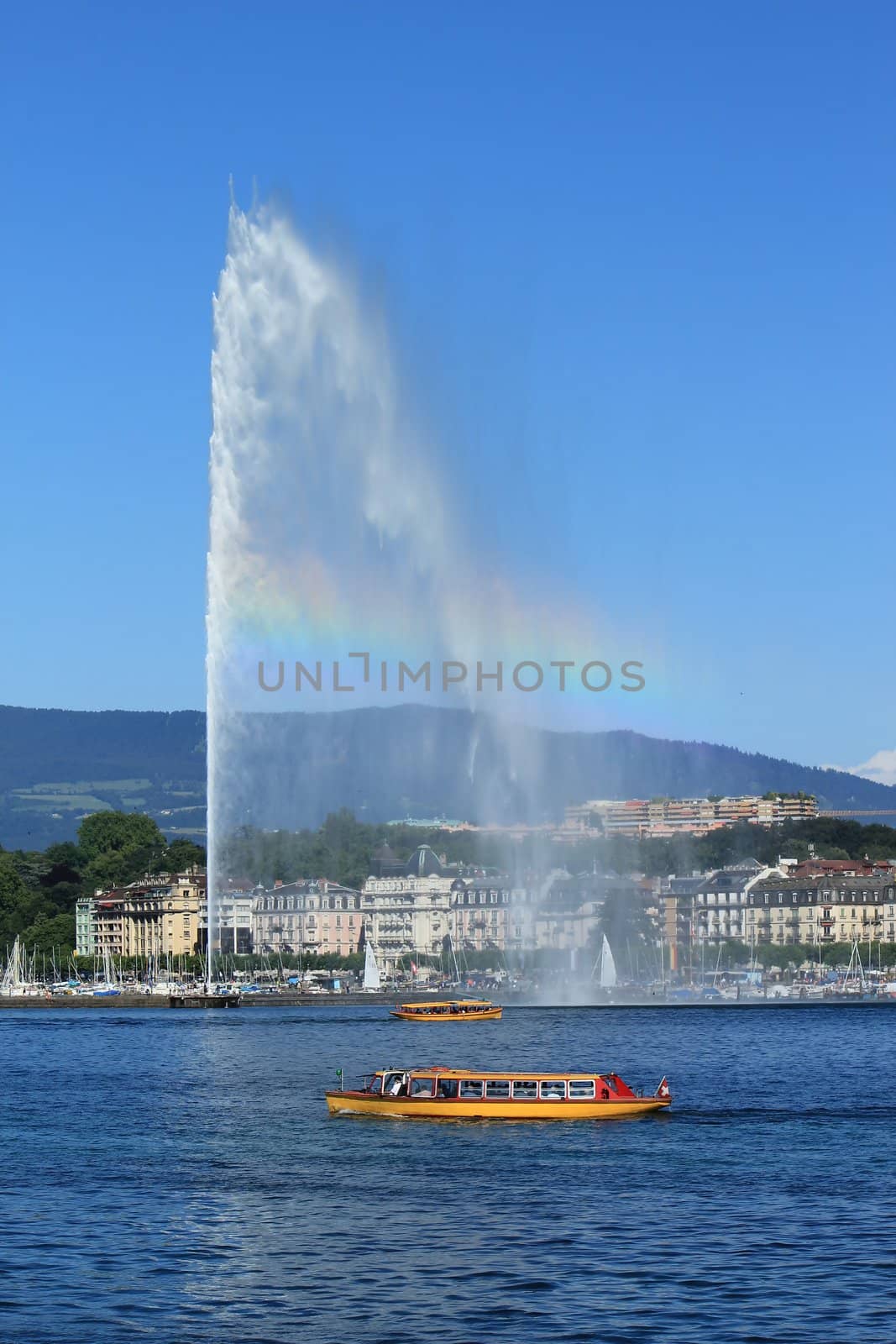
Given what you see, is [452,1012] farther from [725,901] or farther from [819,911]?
[819,911]

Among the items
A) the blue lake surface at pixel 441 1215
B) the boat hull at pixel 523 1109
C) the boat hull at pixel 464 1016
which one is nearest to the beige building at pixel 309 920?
the boat hull at pixel 464 1016

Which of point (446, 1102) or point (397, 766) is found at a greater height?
point (397, 766)

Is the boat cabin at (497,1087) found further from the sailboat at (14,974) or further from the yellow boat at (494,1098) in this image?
the sailboat at (14,974)

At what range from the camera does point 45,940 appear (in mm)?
165125

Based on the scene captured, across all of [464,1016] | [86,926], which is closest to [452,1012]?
[464,1016]

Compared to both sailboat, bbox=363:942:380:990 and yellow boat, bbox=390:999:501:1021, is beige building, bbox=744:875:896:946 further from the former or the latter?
yellow boat, bbox=390:999:501:1021

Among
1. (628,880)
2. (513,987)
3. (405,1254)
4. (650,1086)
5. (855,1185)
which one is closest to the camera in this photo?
(405,1254)

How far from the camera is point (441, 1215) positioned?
30.3 metres

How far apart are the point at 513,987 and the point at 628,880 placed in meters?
10.7

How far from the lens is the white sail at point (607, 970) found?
100 metres

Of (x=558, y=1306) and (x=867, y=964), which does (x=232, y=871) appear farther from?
(x=558, y=1306)

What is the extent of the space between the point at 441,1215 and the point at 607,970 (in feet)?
235

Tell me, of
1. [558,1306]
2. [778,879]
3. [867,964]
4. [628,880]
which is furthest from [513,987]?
[558,1306]

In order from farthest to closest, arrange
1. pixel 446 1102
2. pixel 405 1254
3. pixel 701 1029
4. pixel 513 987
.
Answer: pixel 513 987
pixel 701 1029
pixel 446 1102
pixel 405 1254
